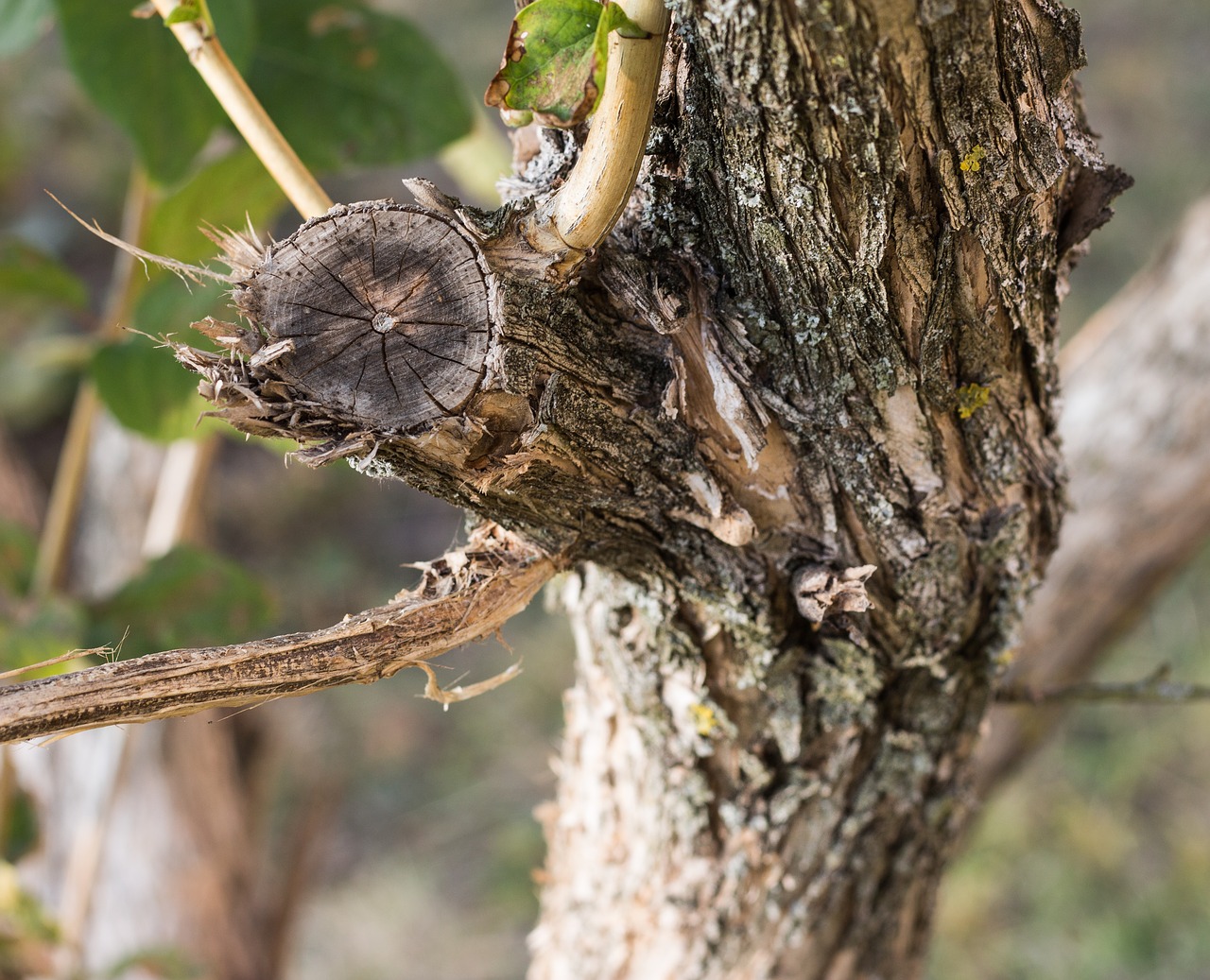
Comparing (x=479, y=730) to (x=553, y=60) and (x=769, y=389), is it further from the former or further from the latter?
(x=553, y=60)

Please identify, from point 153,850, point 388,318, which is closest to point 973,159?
point 388,318

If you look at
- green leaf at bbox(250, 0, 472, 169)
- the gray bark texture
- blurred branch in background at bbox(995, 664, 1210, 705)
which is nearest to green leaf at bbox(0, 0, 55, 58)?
green leaf at bbox(250, 0, 472, 169)

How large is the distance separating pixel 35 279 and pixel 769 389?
0.78 m

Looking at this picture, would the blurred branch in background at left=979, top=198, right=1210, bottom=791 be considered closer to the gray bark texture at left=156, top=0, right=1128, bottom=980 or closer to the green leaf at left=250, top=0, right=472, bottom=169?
the gray bark texture at left=156, top=0, right=1128, bottom=980

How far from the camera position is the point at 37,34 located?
721 mm

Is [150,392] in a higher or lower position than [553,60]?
higher

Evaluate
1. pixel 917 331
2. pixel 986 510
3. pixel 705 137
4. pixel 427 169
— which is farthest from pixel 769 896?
pixel 427 169

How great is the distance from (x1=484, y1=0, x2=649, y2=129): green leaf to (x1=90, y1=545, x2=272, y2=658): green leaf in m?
0.69

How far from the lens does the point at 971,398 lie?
532 millimetres

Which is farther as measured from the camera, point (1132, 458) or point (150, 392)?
point (1132, 458)

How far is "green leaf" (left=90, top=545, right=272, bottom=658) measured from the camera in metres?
0.91

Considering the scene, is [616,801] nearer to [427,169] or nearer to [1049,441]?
[1049,441]

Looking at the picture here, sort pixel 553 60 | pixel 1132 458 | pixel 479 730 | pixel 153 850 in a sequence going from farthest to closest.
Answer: pixel 479 730, pixel 153 850, pixel 1132 458, pixel 553 60

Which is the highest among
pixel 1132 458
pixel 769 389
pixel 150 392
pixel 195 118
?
pixel 195 118
